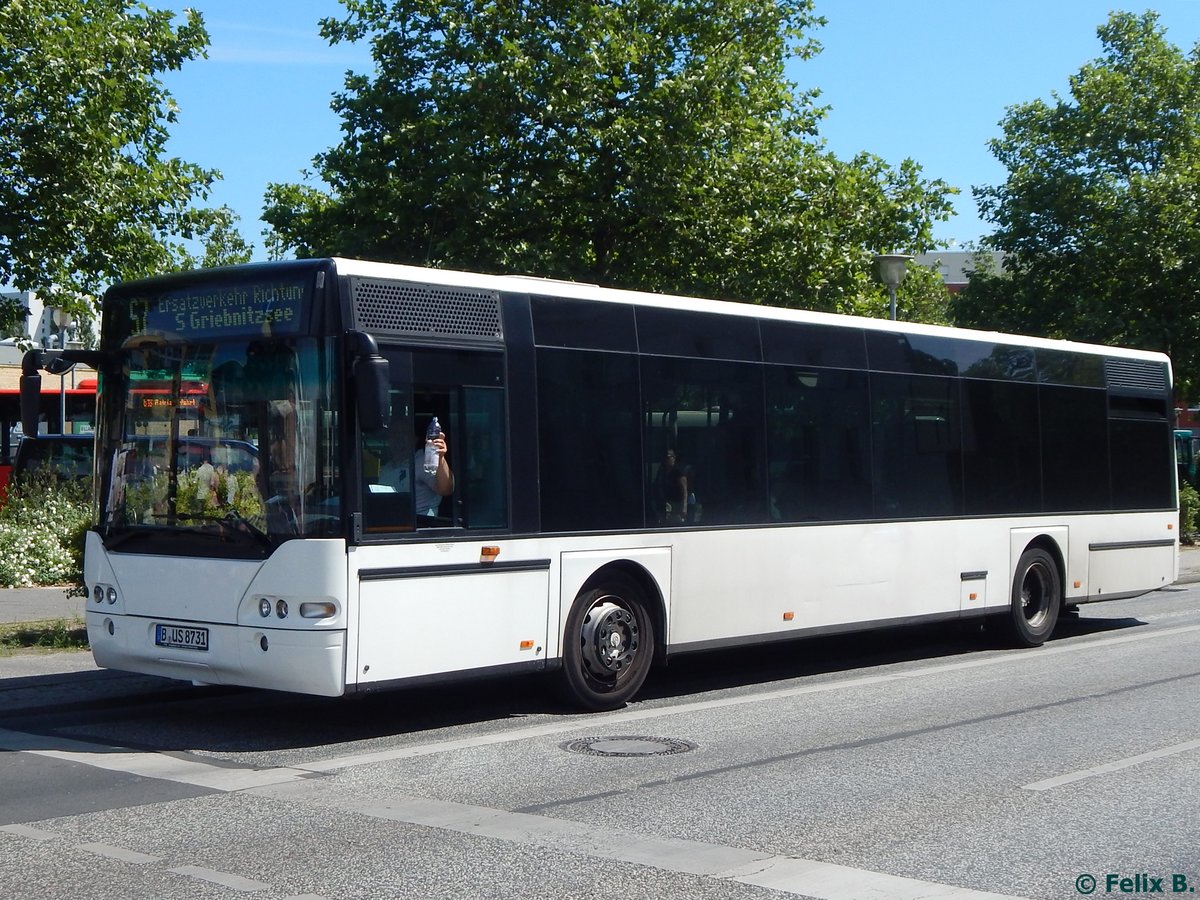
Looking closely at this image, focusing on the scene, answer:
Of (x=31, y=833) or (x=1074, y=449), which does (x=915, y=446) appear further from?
(x=31, y=833)

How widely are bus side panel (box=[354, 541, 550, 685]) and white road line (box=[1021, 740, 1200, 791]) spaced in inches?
139

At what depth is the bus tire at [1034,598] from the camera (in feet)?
48.9

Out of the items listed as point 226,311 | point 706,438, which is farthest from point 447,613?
point 706,438

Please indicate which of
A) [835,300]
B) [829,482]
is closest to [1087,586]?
[829,482]

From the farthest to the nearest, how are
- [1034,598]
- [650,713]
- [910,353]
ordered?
[1034,598] → [910,353] → [650,713]

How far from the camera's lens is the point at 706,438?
1153 centimetres

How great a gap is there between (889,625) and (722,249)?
1078cm

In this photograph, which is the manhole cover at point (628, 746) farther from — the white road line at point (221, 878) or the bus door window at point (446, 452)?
the white road line at point (221, 878)

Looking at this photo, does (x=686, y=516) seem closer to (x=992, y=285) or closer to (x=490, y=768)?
(x=490, y=768)

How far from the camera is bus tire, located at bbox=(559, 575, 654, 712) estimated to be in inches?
412

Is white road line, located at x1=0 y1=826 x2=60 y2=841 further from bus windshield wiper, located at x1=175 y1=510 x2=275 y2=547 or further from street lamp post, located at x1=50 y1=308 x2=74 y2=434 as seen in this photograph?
street lamp post, located at x1=50 y1=308 x2=74 y2=434

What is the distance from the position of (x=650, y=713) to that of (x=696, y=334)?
9.73 ft

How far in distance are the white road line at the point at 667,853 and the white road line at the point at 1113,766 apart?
2.21 meters

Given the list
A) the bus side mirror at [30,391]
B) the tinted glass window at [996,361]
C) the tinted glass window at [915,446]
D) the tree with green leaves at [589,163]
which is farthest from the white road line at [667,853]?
the tree with green leaves at [589,163]
